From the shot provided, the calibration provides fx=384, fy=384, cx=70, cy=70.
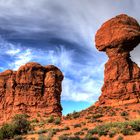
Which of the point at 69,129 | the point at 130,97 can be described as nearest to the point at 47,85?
the point at 130,97

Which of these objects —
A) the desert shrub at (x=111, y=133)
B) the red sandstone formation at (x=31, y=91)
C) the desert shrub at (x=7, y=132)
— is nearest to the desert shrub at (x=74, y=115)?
the desert shrub at (x=7, y=132)

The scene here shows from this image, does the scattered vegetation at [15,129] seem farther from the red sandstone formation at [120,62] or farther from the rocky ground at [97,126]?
the red sandstone formation at [120,62]

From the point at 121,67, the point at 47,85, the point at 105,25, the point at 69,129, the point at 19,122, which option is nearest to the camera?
the point at 69,129

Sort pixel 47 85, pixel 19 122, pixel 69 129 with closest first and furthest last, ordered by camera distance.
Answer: pixel 69 129
pixel 19 122
pixel 47 85

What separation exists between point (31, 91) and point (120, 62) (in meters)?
23.4

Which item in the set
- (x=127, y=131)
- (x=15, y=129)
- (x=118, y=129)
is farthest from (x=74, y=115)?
(x=127, y=131)

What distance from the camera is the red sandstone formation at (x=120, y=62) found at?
154 feet

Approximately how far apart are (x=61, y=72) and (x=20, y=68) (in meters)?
7.46

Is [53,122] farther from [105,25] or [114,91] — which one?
[105,25]

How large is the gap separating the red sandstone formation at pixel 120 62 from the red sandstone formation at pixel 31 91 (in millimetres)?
17677

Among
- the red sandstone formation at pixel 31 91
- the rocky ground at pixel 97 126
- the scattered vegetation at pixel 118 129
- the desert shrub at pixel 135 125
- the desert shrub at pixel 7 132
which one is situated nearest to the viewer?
the scattered vegetation at pixel 118 129

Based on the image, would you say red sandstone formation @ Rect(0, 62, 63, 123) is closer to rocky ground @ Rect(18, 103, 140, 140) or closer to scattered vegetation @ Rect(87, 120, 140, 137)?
rocky ground @ Rect(18, 103, 140, 140)

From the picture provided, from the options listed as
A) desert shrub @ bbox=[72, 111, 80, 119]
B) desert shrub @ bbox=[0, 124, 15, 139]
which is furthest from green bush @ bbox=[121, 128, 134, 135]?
desert shrub @ bbox=[72, 111, 80, 119]

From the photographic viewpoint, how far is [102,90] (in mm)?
49219
